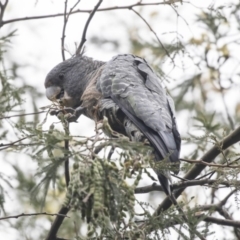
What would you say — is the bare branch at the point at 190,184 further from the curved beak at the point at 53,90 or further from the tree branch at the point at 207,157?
the curved beak at the point at 53,90

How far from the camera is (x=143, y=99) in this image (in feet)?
14.9

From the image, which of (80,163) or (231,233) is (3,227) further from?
(80,163)

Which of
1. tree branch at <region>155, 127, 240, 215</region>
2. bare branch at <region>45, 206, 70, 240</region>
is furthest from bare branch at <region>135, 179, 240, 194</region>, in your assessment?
bare branch at <region>45, 206, 70, 240</region>

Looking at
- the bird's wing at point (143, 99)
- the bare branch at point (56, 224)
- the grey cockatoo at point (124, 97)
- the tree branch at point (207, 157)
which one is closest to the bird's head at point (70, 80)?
the grey cockatoo at point (124, 97)

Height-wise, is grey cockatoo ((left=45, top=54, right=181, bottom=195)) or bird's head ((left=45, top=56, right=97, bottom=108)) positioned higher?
bird's head ((left=45, top=56, right=97, bottom=108))

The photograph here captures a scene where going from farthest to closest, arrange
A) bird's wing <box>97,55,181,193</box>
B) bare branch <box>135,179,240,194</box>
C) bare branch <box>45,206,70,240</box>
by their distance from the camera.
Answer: bird's wing <box>97,55,181,193</box>
bare branch <box>45,206,70,240</box>
bare branch <box>135,179,240,194</box>

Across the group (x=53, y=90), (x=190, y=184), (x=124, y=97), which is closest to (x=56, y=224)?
(x=190, y=184)

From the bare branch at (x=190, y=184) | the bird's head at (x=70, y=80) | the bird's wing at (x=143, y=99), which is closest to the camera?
the bare branch at (x=190, y=184)

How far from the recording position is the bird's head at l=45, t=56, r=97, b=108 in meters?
5.50

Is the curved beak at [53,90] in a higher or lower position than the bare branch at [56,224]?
higher

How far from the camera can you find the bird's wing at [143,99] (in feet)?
13.5

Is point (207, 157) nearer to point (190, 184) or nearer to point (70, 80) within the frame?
point (190, 184)

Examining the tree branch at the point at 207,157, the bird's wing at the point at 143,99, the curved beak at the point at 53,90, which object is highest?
the curved beak at the point at 53,90

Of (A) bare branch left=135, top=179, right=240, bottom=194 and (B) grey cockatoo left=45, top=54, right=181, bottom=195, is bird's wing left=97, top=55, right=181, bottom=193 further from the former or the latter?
(A) bare branch left=135, top=179, right=240, bottom=194
